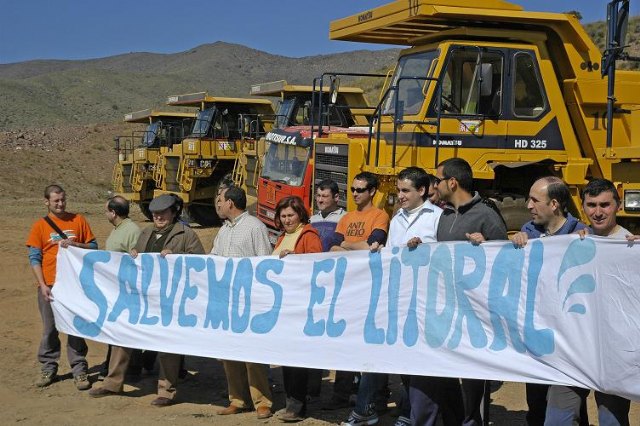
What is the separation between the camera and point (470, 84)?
34.0 ft

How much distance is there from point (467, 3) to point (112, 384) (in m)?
5.76

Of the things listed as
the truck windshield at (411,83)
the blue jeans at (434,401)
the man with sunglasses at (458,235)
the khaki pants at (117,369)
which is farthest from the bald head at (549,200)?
the truck windshield at (411,83)

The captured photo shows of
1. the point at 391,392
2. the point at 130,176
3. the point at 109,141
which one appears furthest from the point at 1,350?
the point at 109,141

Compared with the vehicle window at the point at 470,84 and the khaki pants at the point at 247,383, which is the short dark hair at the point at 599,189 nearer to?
the khaki pants at the point at 247,383

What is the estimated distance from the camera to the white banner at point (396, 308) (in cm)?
562

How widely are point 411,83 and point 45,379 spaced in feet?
16.9

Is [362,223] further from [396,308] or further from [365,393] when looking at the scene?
[365,393]

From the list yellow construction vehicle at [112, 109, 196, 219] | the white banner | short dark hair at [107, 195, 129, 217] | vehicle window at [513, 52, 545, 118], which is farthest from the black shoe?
yellow construction vehicle at [112, 109, 196, 219]

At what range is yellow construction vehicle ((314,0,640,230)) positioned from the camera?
10.2 meters

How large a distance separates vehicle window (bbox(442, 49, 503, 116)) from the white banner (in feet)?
13.3

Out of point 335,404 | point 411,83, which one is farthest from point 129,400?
point 411,83

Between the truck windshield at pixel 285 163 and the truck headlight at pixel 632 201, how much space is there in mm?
5308

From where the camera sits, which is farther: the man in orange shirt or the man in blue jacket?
the man in orange shirt

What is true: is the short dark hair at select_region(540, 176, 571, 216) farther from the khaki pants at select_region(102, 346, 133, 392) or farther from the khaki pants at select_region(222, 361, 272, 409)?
the khaki pants at select_region(102, 346, 133, 392)
